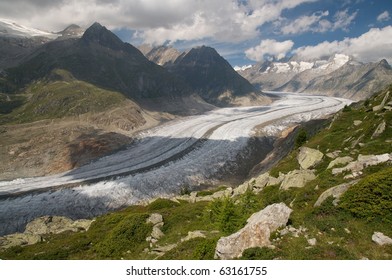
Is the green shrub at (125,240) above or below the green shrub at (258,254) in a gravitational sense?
below

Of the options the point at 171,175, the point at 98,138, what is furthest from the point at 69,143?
the point at 171,175

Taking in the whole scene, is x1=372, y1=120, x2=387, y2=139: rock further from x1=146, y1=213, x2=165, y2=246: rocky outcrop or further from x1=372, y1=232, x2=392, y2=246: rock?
x1=146, y1=213, x2=165, y2=246: rocky outcrop

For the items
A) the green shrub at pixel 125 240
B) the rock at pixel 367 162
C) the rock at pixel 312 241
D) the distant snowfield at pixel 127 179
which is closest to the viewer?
the rock at pixel 312 241

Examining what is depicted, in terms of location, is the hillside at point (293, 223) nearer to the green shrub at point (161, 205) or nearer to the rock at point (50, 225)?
the green shrub at point (161, 205)

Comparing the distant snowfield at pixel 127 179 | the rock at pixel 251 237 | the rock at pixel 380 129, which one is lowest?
the distant snowfield at pixel 127 179

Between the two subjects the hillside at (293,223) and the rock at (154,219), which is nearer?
the hillside at (293,223)

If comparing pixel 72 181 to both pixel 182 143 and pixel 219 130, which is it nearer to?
pixel 182 143

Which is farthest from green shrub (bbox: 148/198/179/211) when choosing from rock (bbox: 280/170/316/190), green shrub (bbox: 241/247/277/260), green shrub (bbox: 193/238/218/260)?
green shrub (bbox: 241/247/277/260)

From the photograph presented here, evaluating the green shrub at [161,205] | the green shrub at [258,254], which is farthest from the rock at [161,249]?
the green shrub at [161,205]
